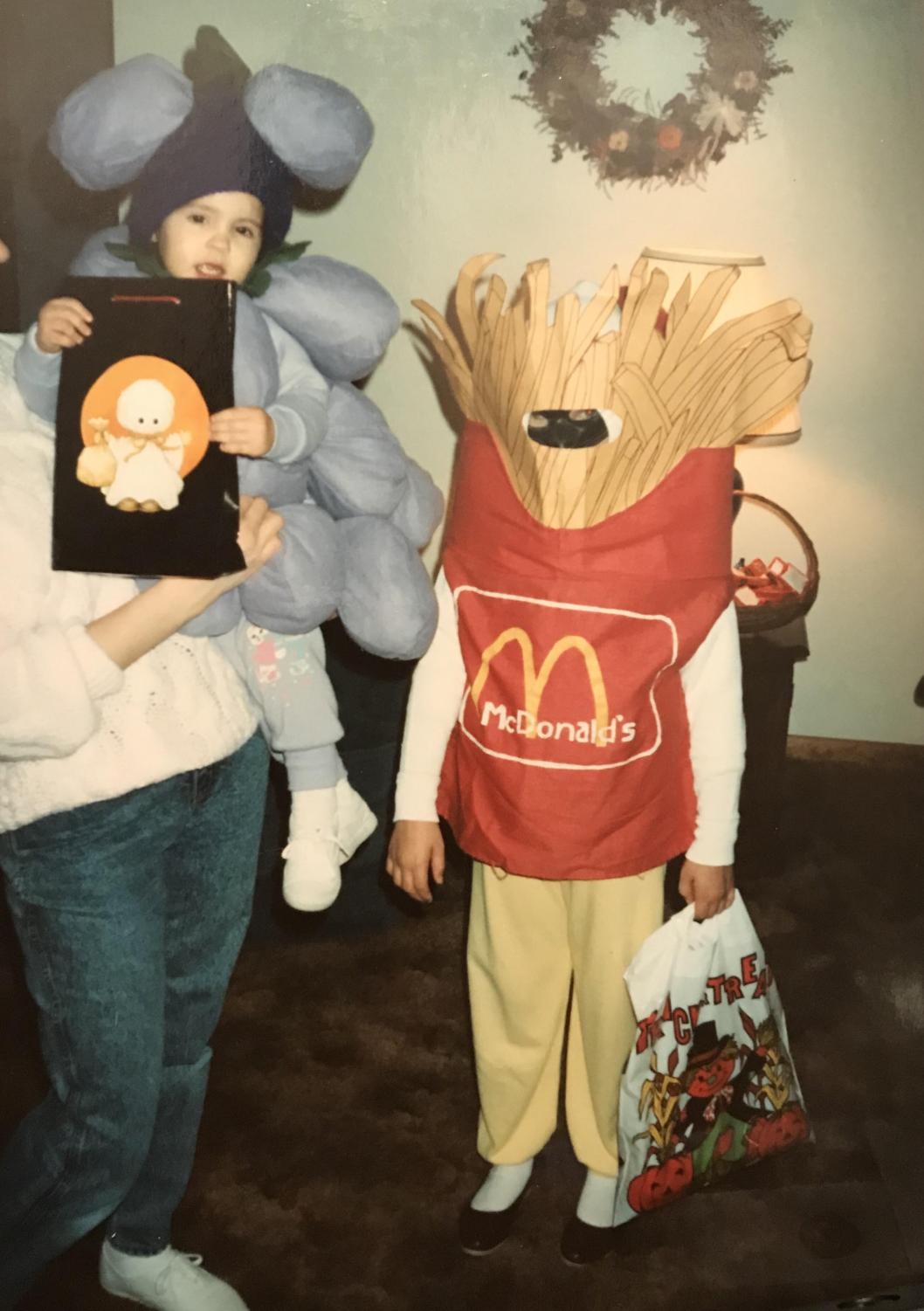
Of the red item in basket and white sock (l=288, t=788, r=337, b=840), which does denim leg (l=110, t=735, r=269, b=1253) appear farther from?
the red item in basket

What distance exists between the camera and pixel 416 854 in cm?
110

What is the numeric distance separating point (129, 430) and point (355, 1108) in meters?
0.90

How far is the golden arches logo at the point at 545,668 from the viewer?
98 cm

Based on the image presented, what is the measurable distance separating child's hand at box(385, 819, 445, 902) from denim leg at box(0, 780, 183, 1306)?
0.25 meters

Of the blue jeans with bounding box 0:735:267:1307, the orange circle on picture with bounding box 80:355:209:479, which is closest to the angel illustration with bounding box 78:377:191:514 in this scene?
the orange circle on picture with bounding box 80:355:209:479

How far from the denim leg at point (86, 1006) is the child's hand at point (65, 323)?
13.2 inches

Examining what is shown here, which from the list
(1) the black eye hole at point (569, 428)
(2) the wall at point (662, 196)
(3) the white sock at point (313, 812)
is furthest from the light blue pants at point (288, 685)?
(2) the wall at point (662, 196)

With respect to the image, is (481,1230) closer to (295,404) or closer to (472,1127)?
(472,1127)

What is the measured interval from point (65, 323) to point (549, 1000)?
79 centimetres

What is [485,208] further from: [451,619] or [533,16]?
[451,619]

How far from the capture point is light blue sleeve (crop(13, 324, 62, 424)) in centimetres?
76

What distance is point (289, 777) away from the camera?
96 cm

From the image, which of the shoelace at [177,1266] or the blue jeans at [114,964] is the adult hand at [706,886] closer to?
the blue jeans at [114,964]

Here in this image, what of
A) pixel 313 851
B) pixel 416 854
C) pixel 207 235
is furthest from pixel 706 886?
pixel 207 235
